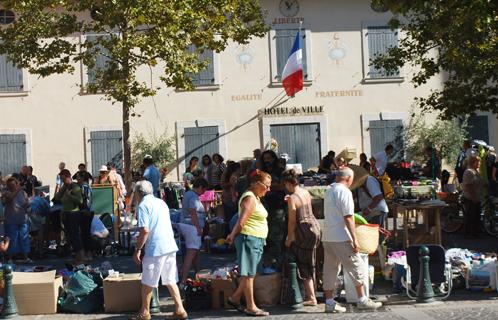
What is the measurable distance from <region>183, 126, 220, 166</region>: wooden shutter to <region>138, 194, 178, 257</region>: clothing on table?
48.7 feet

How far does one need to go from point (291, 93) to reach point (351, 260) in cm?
1380

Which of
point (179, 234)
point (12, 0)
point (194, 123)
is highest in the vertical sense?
point (12, 0)

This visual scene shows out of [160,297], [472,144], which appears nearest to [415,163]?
[472,144]

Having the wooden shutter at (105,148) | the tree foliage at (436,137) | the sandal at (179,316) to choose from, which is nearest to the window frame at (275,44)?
the tree foliage at (436,137)

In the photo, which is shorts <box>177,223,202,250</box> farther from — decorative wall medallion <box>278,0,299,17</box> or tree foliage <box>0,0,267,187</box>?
Result: decorative wall medallion <box>278,0,299,17</box>

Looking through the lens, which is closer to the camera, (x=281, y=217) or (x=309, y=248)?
(x=309, y=248)

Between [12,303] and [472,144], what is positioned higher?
[472,144]

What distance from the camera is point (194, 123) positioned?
2502cm

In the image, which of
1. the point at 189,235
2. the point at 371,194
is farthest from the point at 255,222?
the point at 371,194

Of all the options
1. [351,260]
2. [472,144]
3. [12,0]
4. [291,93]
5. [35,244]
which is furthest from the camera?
[291,93]

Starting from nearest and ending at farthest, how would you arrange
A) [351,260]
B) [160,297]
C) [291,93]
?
[351,260] < [160,297] < [291,93]

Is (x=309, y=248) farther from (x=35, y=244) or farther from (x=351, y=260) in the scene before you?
(x=35, y=244)

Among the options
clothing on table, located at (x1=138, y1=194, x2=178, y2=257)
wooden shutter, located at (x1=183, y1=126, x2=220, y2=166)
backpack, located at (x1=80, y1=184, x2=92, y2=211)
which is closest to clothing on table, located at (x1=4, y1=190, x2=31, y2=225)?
backpack, located at (x1=80, y1=184, x2=92, y2=211)

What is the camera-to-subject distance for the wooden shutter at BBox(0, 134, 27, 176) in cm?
2466
